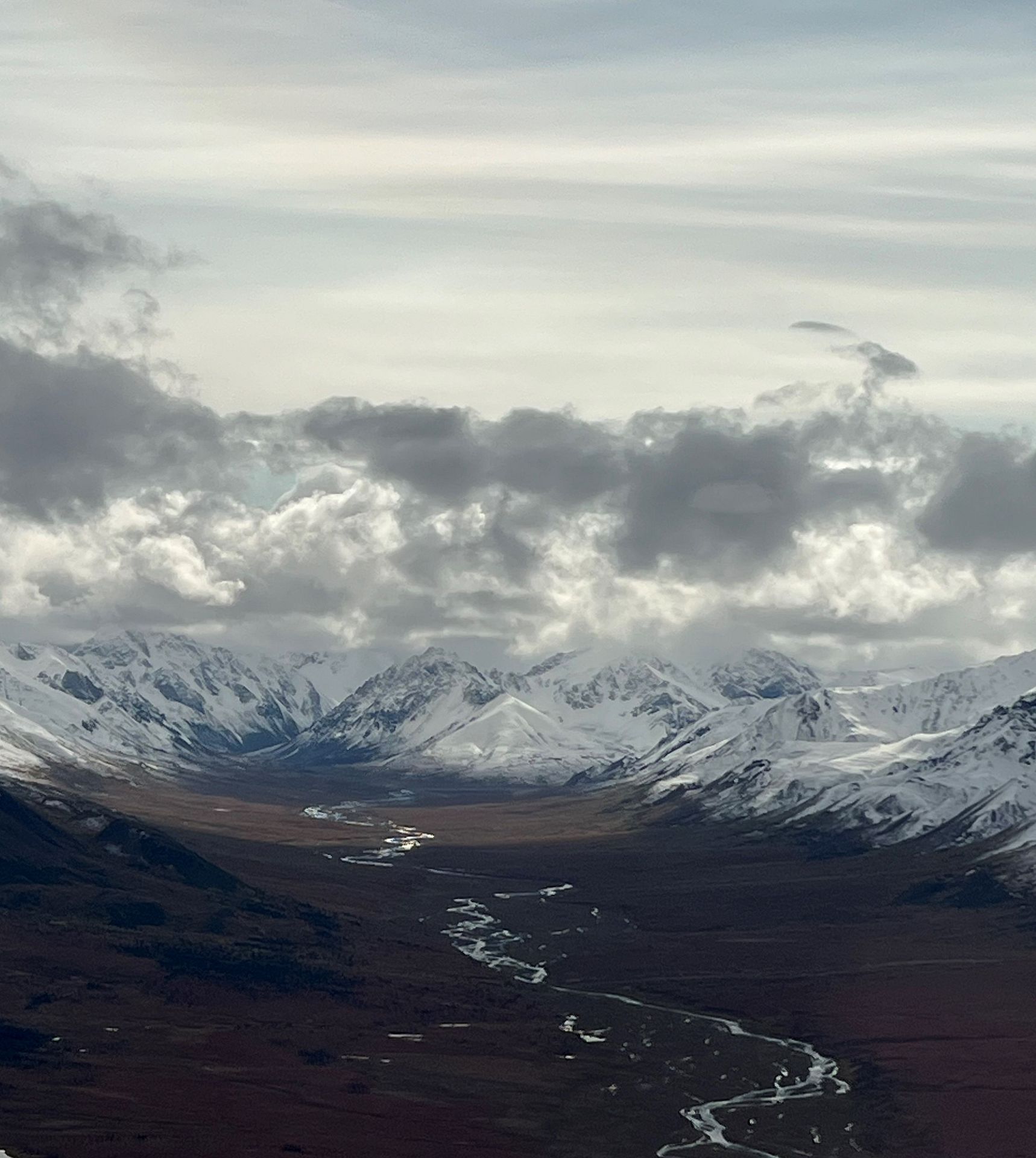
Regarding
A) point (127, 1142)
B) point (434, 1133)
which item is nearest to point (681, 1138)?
point (434, 1133)

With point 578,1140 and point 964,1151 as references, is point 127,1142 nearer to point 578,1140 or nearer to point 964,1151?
point 578,1140

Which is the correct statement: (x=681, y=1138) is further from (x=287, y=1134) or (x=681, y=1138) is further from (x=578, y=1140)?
(x=287, y=1134)

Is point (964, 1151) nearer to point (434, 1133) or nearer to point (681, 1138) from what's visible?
point (681, 1138)

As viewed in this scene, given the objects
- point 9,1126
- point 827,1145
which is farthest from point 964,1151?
point 9,1126

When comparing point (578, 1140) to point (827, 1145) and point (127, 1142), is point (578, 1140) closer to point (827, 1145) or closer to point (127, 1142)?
point (827, 1145)

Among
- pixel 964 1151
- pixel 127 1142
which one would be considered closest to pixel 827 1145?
pixel 964 1151

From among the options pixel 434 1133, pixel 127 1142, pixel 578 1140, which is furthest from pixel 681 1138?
pixel 127 1142

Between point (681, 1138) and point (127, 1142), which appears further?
point (681, 1138)
